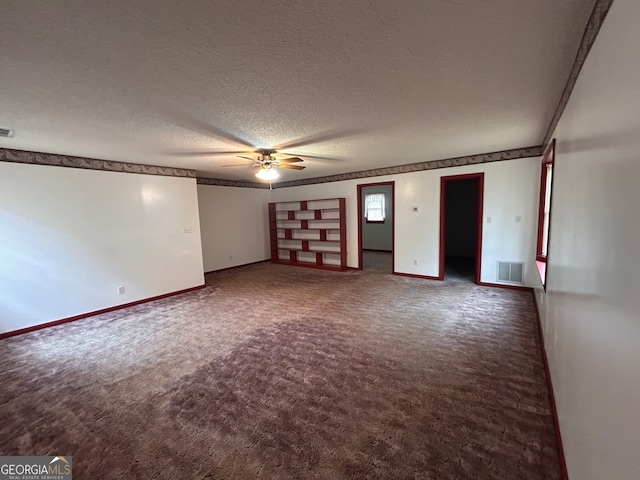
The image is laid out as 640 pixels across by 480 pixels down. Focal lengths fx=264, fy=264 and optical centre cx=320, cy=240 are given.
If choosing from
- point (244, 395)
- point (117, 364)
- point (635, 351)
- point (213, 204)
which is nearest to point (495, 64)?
point (635, 351)

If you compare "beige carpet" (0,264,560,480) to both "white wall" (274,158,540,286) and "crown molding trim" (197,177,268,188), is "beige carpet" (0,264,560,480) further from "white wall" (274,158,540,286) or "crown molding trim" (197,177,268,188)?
"crown molding trim" (197,177,268,188)

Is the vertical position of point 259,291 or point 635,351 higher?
point 635,351

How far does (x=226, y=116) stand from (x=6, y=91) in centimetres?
145

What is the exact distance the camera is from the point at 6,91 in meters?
1.83

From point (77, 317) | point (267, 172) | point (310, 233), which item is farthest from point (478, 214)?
point (77, 317)

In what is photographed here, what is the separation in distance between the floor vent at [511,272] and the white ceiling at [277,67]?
2.38 meters

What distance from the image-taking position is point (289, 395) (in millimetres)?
2123

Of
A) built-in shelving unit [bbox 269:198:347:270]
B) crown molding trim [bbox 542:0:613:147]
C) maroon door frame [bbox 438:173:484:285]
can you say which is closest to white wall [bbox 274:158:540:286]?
maroon door frame [bbox 438:173:484:285]

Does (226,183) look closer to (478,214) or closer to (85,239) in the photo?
(85,239)

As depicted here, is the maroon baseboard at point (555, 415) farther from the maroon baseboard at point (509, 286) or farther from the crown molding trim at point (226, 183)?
the crown molding trim at point (226, 183)

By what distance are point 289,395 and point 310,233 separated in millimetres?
5227

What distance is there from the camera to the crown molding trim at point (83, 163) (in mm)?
3352

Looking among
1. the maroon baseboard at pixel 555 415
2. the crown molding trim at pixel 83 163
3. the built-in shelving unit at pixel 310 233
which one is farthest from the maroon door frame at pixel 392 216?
the crown molding trim at pixel 83 163

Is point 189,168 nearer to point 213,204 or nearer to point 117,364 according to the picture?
point 213,204
